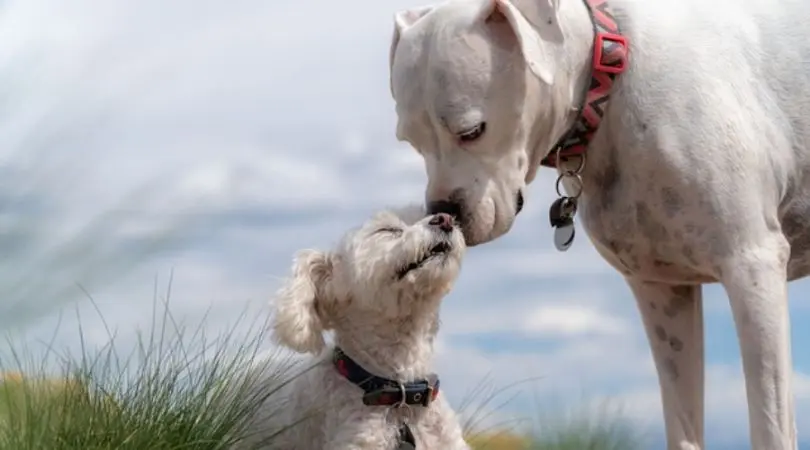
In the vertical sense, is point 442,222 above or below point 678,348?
above

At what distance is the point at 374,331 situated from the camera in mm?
A: 3406

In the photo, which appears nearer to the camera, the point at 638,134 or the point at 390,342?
the point at 390,342

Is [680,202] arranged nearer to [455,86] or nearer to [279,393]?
[455,86]

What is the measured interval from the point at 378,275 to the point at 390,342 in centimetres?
21

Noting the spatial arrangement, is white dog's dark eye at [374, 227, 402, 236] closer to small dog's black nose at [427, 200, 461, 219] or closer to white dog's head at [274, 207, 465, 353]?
white dog's head at [274, 207, 465, 353]

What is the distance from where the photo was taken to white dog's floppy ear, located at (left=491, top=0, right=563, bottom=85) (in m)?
3.29

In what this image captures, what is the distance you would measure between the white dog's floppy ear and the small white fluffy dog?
431mm

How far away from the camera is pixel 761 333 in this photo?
137 inches

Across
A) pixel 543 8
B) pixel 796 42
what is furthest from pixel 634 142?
pixel 796 42

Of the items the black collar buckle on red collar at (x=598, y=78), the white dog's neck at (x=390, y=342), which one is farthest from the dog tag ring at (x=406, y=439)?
the black collar buckle on red collar at (x=598, y=78)

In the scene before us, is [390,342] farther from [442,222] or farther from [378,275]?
[442,222]

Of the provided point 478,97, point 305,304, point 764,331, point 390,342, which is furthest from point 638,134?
point 305,304

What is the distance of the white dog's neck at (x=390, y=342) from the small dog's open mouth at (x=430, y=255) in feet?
0.41

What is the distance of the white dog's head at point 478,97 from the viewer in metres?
3.30
